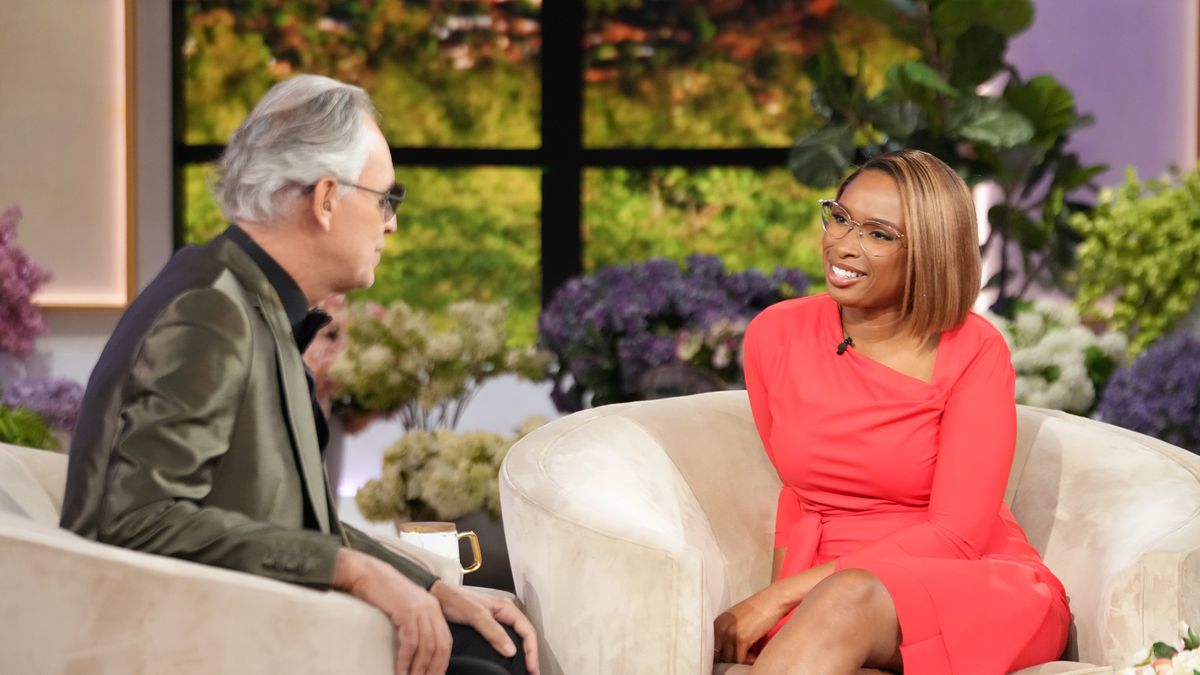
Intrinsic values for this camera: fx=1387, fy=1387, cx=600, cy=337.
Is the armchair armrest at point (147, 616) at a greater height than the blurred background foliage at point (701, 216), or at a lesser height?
lesser

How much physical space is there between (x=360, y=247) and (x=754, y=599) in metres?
1.03

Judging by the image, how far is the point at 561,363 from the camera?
443 centimetres

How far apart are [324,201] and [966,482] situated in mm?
1287

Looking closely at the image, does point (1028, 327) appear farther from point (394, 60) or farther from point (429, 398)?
point (394, 60)

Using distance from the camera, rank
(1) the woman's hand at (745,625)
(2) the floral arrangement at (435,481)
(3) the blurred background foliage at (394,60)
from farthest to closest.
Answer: (3) the blurred background foliage at (394,60) < (2) the floral arrangement at (435,481) < (1) the woman's hand at (745,625)

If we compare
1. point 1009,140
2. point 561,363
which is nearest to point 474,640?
point 561,363

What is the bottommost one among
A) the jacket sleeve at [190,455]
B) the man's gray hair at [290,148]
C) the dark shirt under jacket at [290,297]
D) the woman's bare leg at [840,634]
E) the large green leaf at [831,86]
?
the woman's bare leg at [840,634]

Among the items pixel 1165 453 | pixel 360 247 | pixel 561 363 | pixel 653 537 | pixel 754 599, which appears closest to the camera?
pixel 360 247

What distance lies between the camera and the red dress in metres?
2.36

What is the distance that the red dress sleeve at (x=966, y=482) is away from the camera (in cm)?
249

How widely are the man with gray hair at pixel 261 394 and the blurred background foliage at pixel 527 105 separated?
411cm

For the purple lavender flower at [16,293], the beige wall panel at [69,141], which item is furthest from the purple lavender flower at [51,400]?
the beige wall panel at [69,141]

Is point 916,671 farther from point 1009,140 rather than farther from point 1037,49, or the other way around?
point 1037,49

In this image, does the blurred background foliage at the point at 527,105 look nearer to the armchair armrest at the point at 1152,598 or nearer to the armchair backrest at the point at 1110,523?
the armchair backrest at the point at 1110,523
